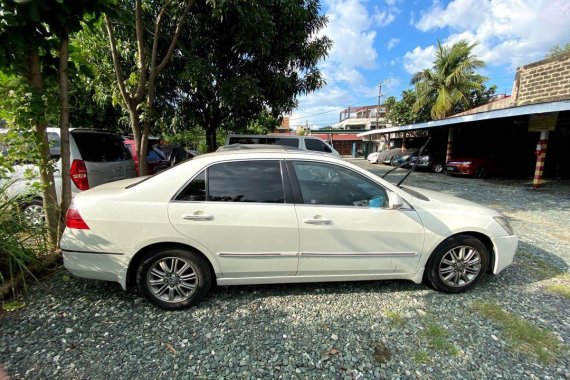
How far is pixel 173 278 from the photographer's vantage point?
2.74 m

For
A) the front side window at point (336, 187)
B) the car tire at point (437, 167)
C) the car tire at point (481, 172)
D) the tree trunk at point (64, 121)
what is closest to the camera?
the front side window at point (336, 187)

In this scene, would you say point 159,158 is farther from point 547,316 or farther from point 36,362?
point 547,316

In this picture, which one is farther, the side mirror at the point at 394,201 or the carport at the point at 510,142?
the carport at the point at 510,142

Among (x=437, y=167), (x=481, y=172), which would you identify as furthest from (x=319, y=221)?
(x=437, y=167)

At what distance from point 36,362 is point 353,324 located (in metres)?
2.49

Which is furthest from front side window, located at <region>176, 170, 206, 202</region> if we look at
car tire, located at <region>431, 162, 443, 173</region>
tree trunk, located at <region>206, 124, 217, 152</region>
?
car tire, located at <region>431, 162, 443, 173</region>

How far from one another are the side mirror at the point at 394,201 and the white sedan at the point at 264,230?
0.04 feet

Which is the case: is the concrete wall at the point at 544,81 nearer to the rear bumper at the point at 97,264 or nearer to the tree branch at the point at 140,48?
the tree branch at the point at 140,48

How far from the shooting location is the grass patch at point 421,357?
225 centimetres

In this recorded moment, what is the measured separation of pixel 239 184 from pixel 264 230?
50cm

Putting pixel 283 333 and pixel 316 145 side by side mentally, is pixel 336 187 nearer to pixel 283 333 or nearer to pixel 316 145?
pixel 283 333

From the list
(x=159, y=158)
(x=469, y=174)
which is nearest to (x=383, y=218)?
(x=159, y=158)

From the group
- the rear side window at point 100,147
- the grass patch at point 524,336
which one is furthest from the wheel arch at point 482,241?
the rear side window at point 100,147

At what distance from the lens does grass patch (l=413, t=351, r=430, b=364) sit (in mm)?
2246
